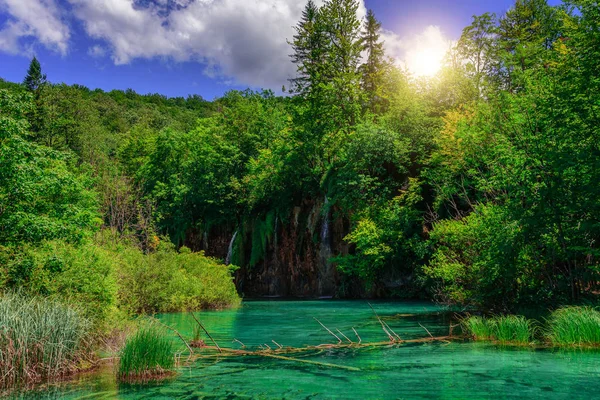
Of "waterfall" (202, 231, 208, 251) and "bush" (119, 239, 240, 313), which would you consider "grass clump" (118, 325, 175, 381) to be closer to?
"bush" (119, 239, 240, 313)

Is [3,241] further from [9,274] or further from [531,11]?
[531,11]

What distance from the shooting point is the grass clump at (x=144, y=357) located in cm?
872

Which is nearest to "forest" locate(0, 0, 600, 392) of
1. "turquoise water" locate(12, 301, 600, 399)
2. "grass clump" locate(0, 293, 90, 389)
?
"grass clump" locate(0, 293, 90, 389)

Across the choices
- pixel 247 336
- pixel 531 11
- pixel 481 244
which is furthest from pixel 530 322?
pixel 531 11

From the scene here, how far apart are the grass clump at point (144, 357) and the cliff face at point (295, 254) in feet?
78.5

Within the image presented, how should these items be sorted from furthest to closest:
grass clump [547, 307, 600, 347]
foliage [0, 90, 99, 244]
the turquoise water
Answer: grass clump [547, 307, 600, 347], foliage [0, 90, 99, 244], the turquoise water

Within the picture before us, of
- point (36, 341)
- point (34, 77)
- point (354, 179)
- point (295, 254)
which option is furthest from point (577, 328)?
point (34, 77)

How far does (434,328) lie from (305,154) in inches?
921

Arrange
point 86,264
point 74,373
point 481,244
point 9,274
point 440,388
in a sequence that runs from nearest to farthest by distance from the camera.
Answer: point 440,388 < point 74,373 < point 9,274 < point 86,264 < point 481,244

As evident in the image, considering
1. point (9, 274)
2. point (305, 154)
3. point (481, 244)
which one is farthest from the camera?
point (305, 154)

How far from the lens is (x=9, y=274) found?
419 inches

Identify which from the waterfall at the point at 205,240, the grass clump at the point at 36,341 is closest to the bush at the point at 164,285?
the grass clump at the point at 36,341

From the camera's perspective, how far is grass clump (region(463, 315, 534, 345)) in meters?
12.1

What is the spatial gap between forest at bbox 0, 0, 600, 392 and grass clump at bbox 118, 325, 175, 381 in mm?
2495
